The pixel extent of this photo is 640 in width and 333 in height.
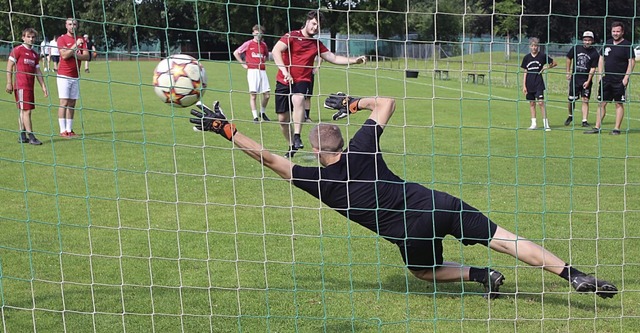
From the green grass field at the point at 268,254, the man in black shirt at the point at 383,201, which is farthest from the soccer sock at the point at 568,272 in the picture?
the green grass field at the point at 268,254

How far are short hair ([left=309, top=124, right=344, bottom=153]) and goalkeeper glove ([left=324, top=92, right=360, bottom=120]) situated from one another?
573 mm

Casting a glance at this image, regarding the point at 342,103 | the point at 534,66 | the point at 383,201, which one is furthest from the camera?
the point at 534,66

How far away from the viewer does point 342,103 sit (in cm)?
575

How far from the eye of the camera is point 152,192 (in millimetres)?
8703

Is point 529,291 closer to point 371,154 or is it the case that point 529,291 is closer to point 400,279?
point 400,279

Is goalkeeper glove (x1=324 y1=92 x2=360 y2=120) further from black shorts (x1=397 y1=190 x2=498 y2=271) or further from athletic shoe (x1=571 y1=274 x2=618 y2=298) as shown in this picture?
athletic shoe (x1=571 y1=274 x2=618 y2=298)

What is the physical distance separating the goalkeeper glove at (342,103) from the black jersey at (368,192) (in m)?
0.61

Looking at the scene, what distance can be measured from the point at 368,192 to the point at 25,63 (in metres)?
8.28

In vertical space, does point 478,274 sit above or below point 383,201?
below

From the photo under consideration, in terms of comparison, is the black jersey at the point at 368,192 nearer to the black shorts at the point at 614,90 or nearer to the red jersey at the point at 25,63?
the red jersey at the point at 25,63

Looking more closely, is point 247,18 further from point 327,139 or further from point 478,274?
point 478,274

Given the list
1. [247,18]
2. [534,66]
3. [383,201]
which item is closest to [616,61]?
[534,66]

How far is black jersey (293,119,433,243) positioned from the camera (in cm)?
508

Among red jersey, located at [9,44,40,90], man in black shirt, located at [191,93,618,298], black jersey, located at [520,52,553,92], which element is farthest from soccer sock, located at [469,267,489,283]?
black jersey, located at [520,52,553,92]
